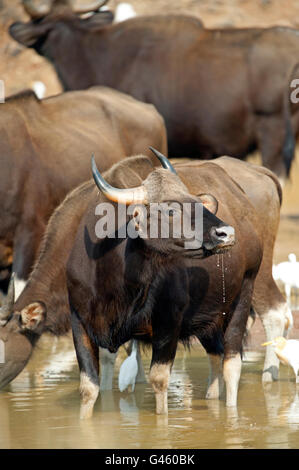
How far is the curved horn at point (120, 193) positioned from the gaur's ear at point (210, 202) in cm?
54

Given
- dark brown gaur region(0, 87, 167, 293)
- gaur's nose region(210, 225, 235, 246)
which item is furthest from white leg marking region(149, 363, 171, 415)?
dark brown gaur region(0, 87, 167, 293)

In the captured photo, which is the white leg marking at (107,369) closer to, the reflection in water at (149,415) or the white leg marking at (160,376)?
the reflection in water at (149,415)

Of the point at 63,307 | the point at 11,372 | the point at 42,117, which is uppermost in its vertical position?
the point at 42,117

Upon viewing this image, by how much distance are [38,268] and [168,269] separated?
1110mm

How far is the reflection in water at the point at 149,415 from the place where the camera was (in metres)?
6.27

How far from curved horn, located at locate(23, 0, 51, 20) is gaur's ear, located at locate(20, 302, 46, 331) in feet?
23.0

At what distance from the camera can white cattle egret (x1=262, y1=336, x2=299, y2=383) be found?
310 inches

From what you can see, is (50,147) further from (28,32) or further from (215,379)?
(28,32)

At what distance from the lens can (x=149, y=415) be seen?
701 centimetres

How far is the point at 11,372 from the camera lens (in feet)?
24.5

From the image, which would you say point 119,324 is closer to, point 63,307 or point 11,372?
point 63,307

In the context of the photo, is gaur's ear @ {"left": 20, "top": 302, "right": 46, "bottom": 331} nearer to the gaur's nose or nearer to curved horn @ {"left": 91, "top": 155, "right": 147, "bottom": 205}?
curved horn @ {"left": 91, "top": 155, "right": 147, "bottom": 205}

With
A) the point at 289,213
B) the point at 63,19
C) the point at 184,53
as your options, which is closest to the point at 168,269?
the point at 184,53

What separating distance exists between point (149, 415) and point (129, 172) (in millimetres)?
1662
